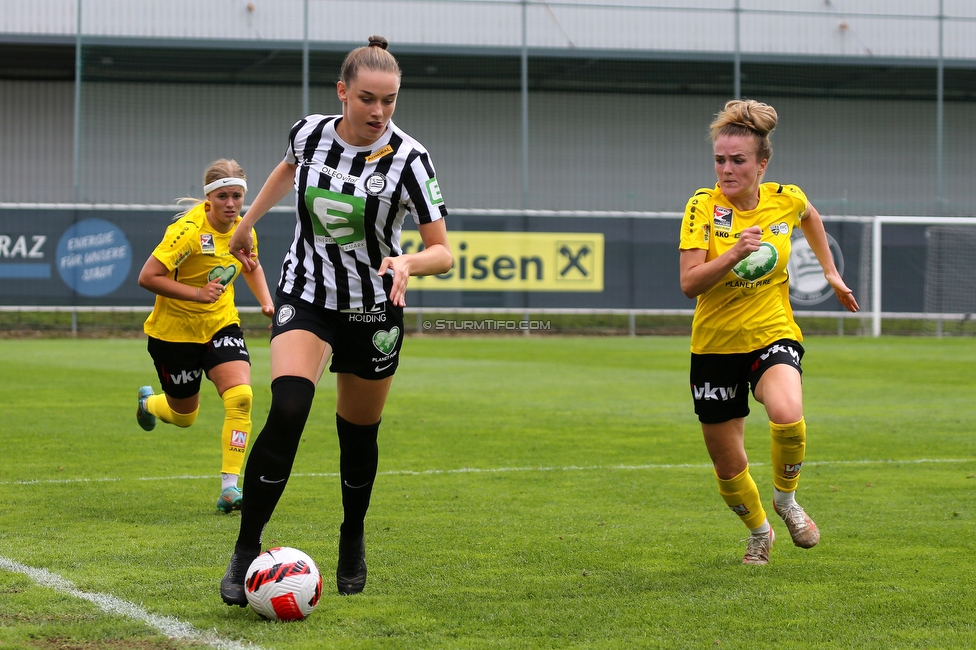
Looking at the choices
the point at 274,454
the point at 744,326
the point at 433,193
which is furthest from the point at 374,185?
the point at 744,326

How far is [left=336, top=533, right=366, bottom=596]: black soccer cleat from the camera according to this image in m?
4.83

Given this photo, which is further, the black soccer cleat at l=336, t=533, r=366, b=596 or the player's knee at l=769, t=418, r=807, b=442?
the player's knee at l=769, t=418, r=807, b=442

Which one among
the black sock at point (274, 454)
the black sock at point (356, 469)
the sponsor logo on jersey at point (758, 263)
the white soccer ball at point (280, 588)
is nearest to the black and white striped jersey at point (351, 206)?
the black sock at point (274, 454)

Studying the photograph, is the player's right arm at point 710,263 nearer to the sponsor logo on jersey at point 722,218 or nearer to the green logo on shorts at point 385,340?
the sponsor logo on jersey at point 722,218

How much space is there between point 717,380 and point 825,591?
1098 mm

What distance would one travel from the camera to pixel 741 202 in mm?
5613

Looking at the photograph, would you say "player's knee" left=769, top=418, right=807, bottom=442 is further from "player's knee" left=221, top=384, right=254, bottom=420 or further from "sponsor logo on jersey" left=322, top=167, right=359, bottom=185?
"player's knee" left=221, top=384, right=254, bottom=420

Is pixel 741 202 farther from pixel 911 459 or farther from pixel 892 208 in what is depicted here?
pixel 892 208

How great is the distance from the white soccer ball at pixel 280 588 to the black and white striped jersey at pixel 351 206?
3.17 feet

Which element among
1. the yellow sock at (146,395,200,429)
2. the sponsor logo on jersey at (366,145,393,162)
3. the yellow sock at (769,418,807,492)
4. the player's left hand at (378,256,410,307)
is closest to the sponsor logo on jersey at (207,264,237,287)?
the yellow sock at (146,395,200,429)

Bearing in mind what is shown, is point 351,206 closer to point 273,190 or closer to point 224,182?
point 273,190

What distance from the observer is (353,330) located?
4.68m

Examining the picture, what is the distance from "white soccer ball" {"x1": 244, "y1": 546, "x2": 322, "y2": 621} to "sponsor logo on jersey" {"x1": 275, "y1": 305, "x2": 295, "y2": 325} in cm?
87

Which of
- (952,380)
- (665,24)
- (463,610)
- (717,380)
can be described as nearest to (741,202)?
(717,380)
